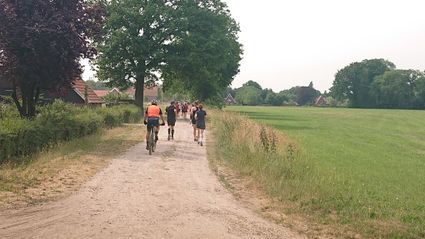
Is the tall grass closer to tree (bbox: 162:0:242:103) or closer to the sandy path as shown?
the sandy path

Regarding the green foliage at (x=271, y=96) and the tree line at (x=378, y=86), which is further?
the green foliage at (x=271, y=96)

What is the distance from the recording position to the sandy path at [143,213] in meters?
6.97

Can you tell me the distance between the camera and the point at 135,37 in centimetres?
4072

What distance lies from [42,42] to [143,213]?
11321mm

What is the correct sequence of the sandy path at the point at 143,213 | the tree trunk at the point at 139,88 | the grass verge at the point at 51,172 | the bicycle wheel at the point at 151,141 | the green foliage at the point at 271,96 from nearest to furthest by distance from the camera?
1. the sandy path at the point at 143,213
2. the grass verge at the point at 51,172
3. the bicycle wheel at the point at 151,141
4. the tree trunk at the point at 139,88
5. the green foliage at the point at 271,96

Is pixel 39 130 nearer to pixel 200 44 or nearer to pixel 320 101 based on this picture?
pixel 200 44

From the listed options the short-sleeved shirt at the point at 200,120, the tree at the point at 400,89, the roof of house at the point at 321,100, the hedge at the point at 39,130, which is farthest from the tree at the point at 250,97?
the short-sleeved shirt at the point at 200,120

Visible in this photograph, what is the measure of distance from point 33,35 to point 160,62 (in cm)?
2626

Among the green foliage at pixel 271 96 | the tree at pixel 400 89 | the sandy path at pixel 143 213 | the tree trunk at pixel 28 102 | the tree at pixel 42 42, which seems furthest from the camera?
the green foliage at pixel 271 96

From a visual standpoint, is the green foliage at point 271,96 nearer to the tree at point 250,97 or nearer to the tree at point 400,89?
the tree at point 250,97

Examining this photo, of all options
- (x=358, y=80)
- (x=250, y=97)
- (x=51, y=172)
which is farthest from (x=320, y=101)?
(x=51, y=172)

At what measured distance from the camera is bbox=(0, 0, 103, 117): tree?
16.8 m

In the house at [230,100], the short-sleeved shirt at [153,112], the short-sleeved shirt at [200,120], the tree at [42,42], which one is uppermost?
the tree at [42,42]

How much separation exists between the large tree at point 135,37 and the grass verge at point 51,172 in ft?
80.5
